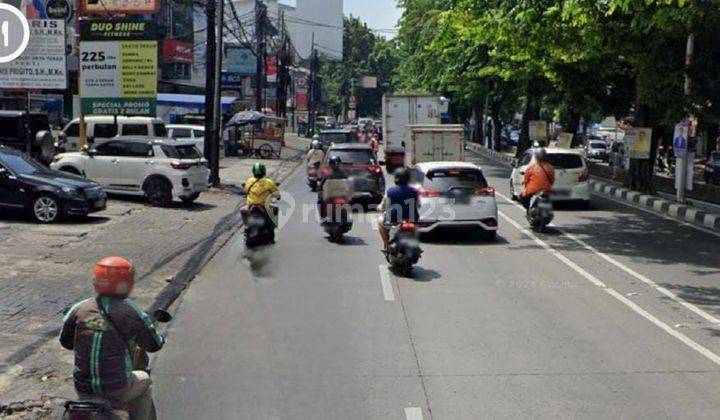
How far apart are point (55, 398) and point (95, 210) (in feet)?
38.4

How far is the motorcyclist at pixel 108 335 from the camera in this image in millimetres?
4922

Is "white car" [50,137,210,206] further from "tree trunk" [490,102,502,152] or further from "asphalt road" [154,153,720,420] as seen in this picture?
"tree trunk" [490,102,502,152]

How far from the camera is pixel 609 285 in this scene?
1241 centimetres

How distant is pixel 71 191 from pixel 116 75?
8.73 meters

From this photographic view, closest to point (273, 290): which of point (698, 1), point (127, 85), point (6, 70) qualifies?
point (698, 1)

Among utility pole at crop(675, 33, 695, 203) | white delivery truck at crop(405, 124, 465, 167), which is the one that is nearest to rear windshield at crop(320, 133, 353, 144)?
white delivery truck at crop(405, 124, 465, 167)

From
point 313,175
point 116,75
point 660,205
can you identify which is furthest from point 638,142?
point 116,75

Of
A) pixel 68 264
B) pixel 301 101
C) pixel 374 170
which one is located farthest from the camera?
pixel 301 101

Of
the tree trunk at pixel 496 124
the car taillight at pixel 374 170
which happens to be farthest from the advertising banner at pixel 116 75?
the tree trunk at pixel 496 124

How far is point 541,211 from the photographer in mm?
17891

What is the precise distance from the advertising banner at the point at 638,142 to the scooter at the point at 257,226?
14.9 metres

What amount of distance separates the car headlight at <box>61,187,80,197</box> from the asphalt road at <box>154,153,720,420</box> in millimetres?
4178

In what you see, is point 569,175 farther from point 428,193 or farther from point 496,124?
point 496,124

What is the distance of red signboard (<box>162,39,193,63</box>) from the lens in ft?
195
